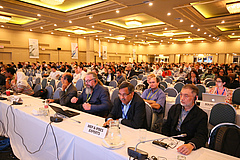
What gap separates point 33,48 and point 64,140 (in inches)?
694

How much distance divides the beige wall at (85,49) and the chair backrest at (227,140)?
18452 mm

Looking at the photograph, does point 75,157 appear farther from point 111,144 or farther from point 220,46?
point 220,46

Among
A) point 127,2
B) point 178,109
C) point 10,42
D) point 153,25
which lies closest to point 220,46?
point 153,25

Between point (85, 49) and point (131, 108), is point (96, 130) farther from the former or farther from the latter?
point (85, 49)

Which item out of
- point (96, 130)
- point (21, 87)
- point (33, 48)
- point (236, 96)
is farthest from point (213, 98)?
point (33, 48)

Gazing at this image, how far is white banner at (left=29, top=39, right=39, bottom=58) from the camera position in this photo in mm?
16744

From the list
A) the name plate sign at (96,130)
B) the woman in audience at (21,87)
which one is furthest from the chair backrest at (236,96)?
the woman in audience at (21,87)

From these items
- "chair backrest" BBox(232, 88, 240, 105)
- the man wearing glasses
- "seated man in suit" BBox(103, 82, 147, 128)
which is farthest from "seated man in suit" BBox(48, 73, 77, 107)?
"chair backrest" BBox(232, 88, 240, 105)

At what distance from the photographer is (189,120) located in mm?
2111

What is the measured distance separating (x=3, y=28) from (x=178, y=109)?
18256 millimetres

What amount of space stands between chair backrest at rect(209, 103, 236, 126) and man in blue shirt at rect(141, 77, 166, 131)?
0.98 m

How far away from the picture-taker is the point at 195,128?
2080 millimetres

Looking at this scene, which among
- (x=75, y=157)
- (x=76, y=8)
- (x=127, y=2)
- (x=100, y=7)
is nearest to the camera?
(x=75, y=157)

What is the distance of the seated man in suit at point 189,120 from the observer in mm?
1982
